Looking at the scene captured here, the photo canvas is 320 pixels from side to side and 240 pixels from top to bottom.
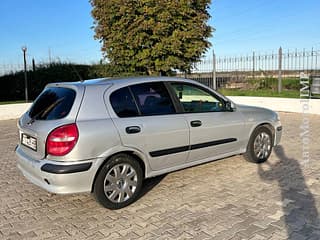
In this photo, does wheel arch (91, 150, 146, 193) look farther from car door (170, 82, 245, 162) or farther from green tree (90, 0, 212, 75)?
green tree (90, 0, 212, 75)

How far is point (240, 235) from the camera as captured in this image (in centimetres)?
301

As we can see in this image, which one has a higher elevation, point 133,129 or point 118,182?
point 133,129

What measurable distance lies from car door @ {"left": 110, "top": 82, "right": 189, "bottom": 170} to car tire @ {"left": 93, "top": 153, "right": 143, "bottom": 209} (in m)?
0.21

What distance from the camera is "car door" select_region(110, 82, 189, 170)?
3686mm

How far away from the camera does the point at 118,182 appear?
145 inches

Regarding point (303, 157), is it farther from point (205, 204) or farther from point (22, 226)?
point (22, 226)

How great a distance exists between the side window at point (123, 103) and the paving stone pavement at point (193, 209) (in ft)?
3.74

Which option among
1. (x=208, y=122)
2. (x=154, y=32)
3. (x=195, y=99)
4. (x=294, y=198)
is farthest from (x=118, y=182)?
(x=154, y=32)

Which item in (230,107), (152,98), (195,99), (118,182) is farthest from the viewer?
(230,107)

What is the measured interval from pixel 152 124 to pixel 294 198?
78.0 inches

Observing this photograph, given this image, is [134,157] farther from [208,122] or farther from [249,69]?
[249,69]

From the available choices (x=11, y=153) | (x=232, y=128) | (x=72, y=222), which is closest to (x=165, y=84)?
(x=232, y=128)

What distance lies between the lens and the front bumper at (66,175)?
3312mm

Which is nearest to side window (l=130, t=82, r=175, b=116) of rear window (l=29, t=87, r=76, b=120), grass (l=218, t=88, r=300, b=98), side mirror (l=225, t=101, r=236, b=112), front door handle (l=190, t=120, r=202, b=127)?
front door handle (l=190, t=120, r=202, b=127)
